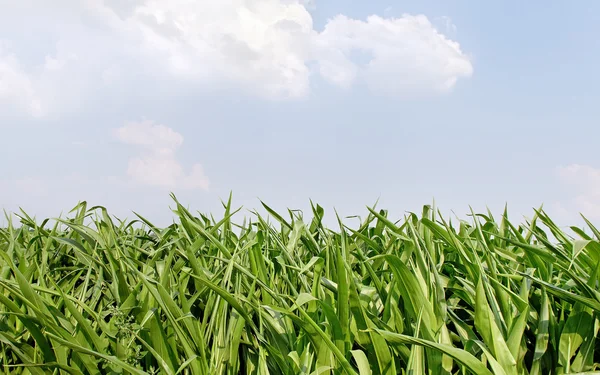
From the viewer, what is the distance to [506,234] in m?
1.77

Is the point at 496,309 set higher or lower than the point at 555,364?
higher

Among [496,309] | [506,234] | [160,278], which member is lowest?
[496,309]

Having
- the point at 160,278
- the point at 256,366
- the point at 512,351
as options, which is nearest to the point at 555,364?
the point at 512,351

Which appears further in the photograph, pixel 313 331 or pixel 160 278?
pixel 160 278

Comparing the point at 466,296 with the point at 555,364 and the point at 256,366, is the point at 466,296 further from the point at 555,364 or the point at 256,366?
the point at 256,366

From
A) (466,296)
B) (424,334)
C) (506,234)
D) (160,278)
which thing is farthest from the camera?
(506,234)

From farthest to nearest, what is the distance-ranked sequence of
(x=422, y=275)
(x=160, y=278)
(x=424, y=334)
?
(x=160, y=278), (x=422, y=275), (x=424, y=334)

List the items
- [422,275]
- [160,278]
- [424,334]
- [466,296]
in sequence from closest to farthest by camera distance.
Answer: [424,334], [422,275], [466,296], [160,278]

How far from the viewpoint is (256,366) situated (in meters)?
1.18

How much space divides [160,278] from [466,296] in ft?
2.73

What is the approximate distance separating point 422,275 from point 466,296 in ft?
0.67

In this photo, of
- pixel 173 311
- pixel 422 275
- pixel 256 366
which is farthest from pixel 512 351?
pixel 173 311

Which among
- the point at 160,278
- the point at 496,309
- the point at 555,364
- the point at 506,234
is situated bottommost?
the point at 555,364

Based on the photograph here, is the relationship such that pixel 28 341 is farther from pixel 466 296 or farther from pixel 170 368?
pixel 466 296
